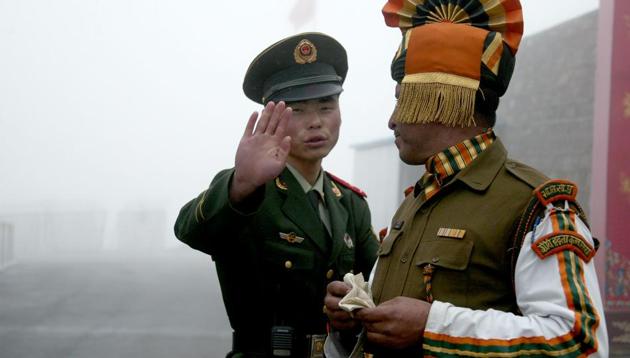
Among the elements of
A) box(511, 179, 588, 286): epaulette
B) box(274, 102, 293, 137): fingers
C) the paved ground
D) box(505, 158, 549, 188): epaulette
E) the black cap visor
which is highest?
the black cap visor

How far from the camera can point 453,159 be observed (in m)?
1.68

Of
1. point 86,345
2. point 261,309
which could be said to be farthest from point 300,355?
point 86,345

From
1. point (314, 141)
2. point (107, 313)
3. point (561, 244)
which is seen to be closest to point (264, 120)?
point (314, 141)

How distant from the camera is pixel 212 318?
6.79 metres

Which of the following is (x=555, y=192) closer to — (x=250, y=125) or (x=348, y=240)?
(x=250, y=125)

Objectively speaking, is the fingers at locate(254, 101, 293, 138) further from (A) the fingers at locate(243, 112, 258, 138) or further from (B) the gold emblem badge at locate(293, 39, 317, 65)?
(B) the gold emblem badge at locate(293, 39, 317, 65)

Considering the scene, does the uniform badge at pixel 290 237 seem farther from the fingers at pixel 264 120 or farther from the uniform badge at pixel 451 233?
the uniform badge at pixel 451 233

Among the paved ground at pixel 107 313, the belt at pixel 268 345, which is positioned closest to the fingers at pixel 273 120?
the belt at pixel 268 345

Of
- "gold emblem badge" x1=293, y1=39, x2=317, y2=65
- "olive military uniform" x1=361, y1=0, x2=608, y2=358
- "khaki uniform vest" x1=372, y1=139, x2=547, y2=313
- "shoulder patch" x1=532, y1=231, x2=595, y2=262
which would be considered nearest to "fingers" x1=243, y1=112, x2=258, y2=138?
"olive military uniform" x1=361, y1=0, x2=608, y2=358

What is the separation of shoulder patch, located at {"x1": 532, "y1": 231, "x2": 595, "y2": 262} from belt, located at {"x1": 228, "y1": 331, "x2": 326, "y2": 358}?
113cm

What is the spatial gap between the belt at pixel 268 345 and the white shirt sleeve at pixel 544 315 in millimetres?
945

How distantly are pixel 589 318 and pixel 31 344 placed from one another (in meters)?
5.06

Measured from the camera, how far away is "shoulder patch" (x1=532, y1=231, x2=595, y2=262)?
4.45ft

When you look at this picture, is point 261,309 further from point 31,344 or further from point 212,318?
point 212,318
